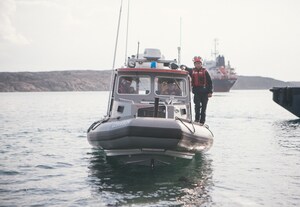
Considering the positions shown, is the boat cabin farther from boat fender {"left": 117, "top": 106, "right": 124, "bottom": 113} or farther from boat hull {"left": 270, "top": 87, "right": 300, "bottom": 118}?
boat hull {"left": 270, "top": 87, "right": 300, "bottom": 118}

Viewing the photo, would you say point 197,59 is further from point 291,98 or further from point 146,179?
point 291,98

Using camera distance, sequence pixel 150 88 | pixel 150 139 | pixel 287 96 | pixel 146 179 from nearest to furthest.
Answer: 1. pixel 150 139
2. pixel 146 179
3. pixel 150 88
4. pixel 287 96

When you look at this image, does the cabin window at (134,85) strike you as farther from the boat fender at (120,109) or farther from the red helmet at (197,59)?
the red helmet at (197,59)

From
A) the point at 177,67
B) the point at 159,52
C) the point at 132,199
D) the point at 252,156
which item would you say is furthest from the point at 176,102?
the point at 252,156

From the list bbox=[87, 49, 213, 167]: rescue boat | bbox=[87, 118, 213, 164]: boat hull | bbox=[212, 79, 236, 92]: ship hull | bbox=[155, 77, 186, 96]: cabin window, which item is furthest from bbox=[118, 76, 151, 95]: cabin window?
bbox=[212, 79, 236, 92]: ship hull

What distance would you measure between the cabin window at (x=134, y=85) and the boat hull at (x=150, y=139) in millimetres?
1201

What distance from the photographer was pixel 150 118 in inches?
381

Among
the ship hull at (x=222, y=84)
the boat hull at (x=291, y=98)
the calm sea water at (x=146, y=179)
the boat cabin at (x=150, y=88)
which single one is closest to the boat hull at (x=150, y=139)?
the calm sea water at (x=146, y=179)

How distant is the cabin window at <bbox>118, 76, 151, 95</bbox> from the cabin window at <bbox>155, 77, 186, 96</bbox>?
292 mm

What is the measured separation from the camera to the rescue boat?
9.48 meters

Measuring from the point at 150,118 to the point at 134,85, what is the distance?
217 cm

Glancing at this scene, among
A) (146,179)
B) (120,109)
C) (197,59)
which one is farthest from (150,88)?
(146,179)

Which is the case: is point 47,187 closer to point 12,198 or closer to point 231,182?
point 12,198

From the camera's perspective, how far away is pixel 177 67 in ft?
38.4
